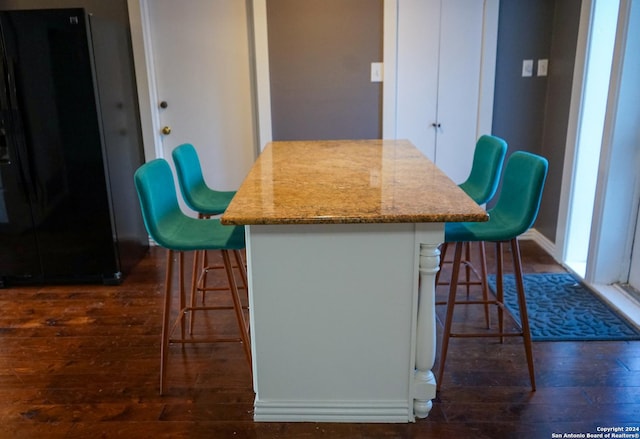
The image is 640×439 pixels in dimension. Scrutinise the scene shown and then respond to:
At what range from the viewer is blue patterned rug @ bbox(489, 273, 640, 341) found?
253 cm

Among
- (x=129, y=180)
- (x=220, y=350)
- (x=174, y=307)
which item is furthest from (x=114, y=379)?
(x=129, y=180)

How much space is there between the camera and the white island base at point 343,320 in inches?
68.1

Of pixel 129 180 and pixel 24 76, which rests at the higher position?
pixel 24 76

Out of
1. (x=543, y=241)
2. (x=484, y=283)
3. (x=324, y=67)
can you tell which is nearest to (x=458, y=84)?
(x=324, y=67)

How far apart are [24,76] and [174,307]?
160 centimetres

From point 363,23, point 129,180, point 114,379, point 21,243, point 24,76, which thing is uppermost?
point 363,23

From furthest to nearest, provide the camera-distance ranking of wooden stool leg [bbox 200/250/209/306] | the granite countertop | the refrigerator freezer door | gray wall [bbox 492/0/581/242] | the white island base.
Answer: gray wall [bbox 492/0/581/242] → the refrigerator freezer door → wooden stool leg [bbox 200/250/209/306] → the white island base → the granite countertop

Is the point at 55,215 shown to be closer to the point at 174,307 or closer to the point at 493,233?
the point at 174,307

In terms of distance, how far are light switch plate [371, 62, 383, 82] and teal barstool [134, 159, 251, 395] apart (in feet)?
6.68

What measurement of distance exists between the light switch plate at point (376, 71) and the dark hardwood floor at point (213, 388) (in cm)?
188

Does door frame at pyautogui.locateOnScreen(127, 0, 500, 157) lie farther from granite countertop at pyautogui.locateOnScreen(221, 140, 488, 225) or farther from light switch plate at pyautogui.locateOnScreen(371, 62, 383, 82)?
granite countertop at pyautogui.locateOnScreen(221, 140, 488, 225)

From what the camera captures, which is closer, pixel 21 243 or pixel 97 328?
pixel 97 328

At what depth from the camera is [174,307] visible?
9.68 feet

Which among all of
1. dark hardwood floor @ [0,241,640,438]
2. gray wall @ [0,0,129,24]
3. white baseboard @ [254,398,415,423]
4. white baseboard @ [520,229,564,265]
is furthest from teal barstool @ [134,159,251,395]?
white baseboard @ [520,229,564,265]
